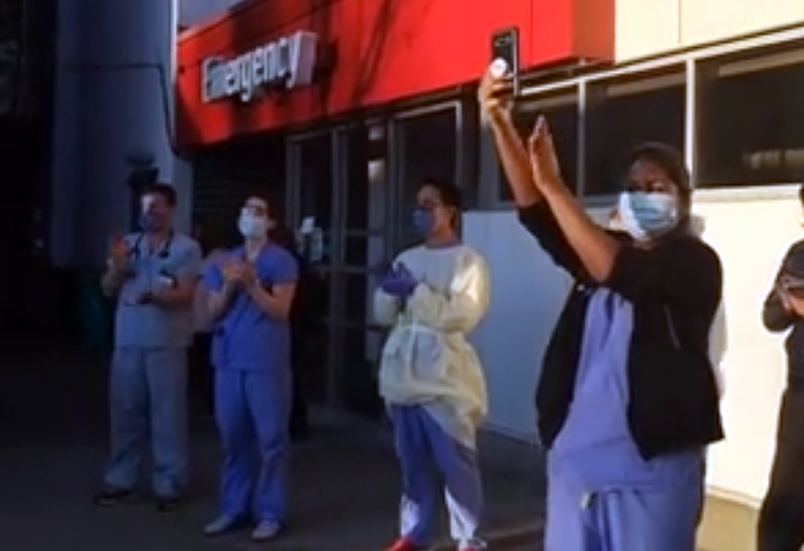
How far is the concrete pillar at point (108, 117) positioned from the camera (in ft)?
64.0

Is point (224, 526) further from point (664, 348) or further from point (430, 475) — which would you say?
point (664, 348)

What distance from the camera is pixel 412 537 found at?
8180 mm

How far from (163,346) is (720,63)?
133 inches

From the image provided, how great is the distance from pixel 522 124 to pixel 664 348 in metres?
6.55

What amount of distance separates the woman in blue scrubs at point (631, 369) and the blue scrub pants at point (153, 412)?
5.34 metres

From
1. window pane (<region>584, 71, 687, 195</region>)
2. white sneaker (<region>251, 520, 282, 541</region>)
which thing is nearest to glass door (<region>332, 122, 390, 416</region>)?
window pane (<region>584, 71, 687, 195</region>)

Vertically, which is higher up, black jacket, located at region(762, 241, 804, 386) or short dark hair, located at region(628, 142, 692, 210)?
short dark hair, located at region(628, 142, 692, 210)

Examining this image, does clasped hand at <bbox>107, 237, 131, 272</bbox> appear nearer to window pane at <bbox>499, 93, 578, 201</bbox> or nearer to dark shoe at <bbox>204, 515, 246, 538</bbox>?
dark shoe at <bbox>204, 515, 246, 538</bbox>

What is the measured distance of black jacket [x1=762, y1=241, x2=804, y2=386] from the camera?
22.7 feet

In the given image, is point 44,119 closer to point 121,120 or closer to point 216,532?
point 121,120

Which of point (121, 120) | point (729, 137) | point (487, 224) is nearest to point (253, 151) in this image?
point (121, 120)

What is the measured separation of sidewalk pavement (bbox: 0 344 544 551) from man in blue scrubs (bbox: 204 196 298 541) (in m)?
0.32

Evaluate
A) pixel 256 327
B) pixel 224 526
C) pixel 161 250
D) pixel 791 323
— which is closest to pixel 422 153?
pixel 161 250

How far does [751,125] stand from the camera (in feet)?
28.5
